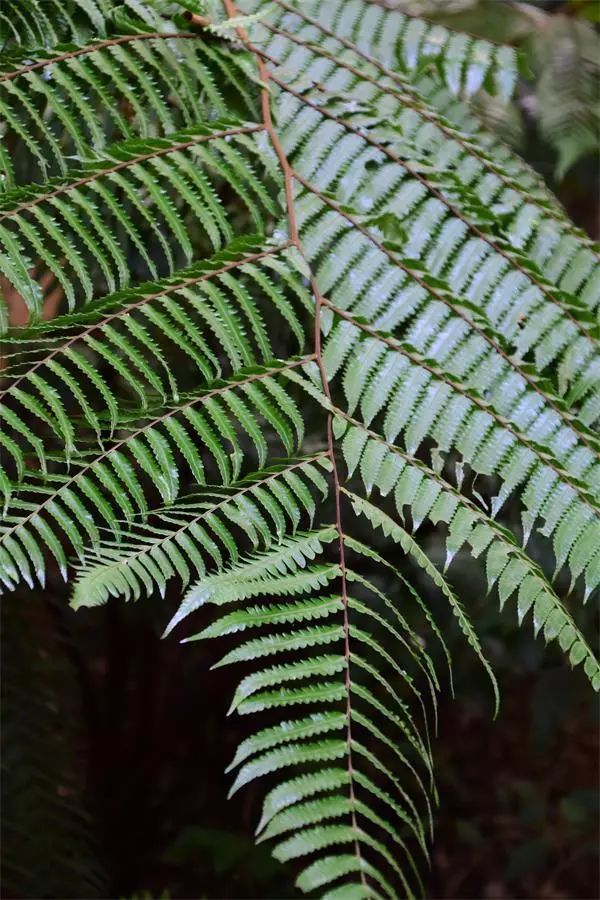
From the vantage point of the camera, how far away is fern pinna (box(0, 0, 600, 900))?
62 cm

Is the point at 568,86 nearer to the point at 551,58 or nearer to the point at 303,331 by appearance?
the point at 551,58

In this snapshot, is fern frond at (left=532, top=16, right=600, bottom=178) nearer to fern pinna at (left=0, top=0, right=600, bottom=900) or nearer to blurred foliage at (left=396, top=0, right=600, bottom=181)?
blurred foliage at (left=396, top=0, right=600, bottom=181)

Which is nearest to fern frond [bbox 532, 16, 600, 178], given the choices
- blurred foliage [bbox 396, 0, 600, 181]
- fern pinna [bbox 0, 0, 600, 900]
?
blurred foliage [bbox 396, 0, 600, 181]

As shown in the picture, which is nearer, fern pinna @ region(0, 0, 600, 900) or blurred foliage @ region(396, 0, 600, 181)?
fern pinna @ region(0, 0, 600, 900)

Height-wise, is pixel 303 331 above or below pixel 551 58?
below

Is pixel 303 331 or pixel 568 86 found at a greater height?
pixel 568 86

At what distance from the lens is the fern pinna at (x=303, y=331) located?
616 mm

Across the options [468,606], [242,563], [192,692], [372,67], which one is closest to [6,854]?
[192,692]

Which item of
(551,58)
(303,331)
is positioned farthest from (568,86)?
(303,331)

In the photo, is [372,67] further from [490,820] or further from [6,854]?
[490,820]

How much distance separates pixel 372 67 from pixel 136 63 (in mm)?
317

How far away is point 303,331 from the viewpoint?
2.53ft

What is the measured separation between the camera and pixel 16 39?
0.84 metres

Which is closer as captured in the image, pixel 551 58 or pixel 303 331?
pixel 303 331
